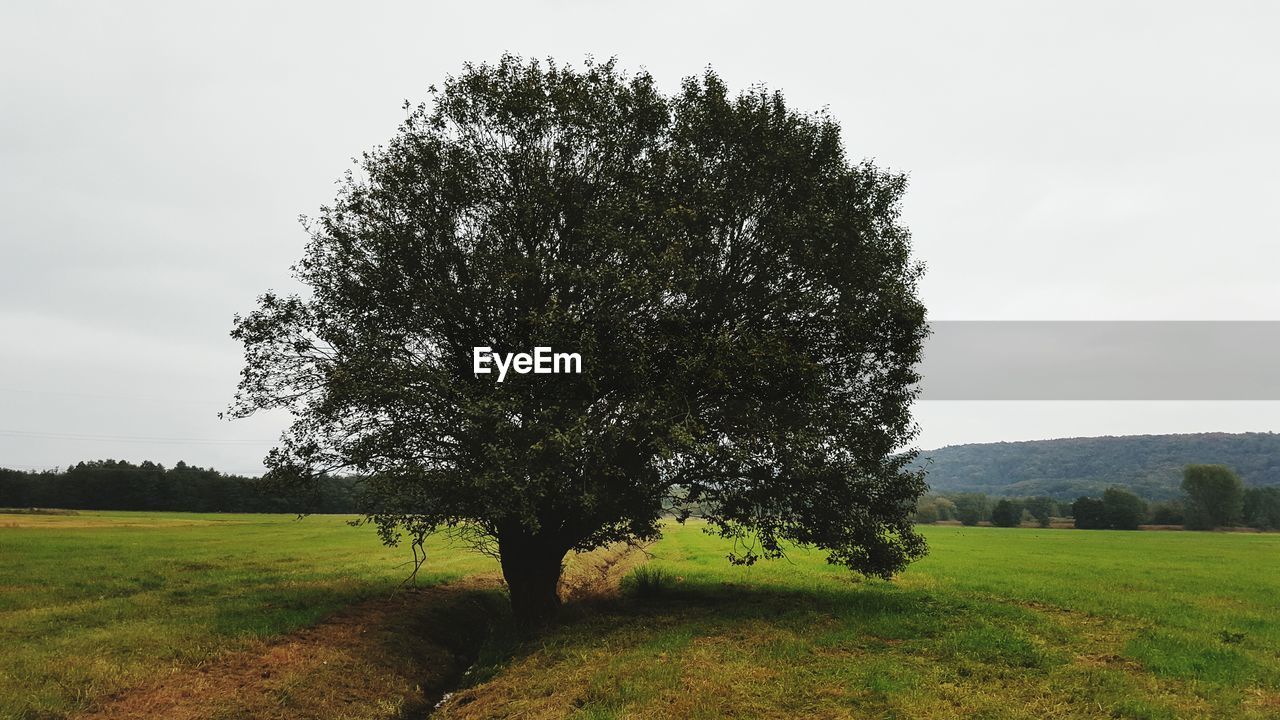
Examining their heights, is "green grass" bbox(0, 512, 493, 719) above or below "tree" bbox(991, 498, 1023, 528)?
above

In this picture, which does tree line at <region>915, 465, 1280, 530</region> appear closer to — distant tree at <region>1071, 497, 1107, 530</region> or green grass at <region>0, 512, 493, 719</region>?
distant tree at <region>1071, 497, 1107, 530</region>

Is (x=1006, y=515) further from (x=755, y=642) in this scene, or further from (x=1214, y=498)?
(x=755, y=642)

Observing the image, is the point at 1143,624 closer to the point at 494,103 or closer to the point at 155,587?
the point at 494,103

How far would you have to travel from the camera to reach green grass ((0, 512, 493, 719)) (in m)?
14.7

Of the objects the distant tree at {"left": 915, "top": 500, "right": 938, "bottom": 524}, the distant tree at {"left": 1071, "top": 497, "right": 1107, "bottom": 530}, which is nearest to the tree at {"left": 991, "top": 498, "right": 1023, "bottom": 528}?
the distant tree at {"left": 1071, "top": 497, "right": 1107, "bottom": 530}

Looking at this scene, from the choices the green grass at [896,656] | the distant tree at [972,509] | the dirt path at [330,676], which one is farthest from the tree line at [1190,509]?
the dirt path at [330,676]

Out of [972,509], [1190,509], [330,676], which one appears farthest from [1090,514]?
[330,676]

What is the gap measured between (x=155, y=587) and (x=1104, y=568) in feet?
183

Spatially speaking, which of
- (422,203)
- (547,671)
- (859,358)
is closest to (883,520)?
(859,358)

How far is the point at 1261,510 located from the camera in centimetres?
15162

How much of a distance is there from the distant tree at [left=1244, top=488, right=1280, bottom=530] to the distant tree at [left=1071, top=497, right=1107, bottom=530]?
3803 centimetres

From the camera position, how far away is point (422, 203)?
21938 mm

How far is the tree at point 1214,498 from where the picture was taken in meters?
142

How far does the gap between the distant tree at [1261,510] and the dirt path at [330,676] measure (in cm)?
19878
